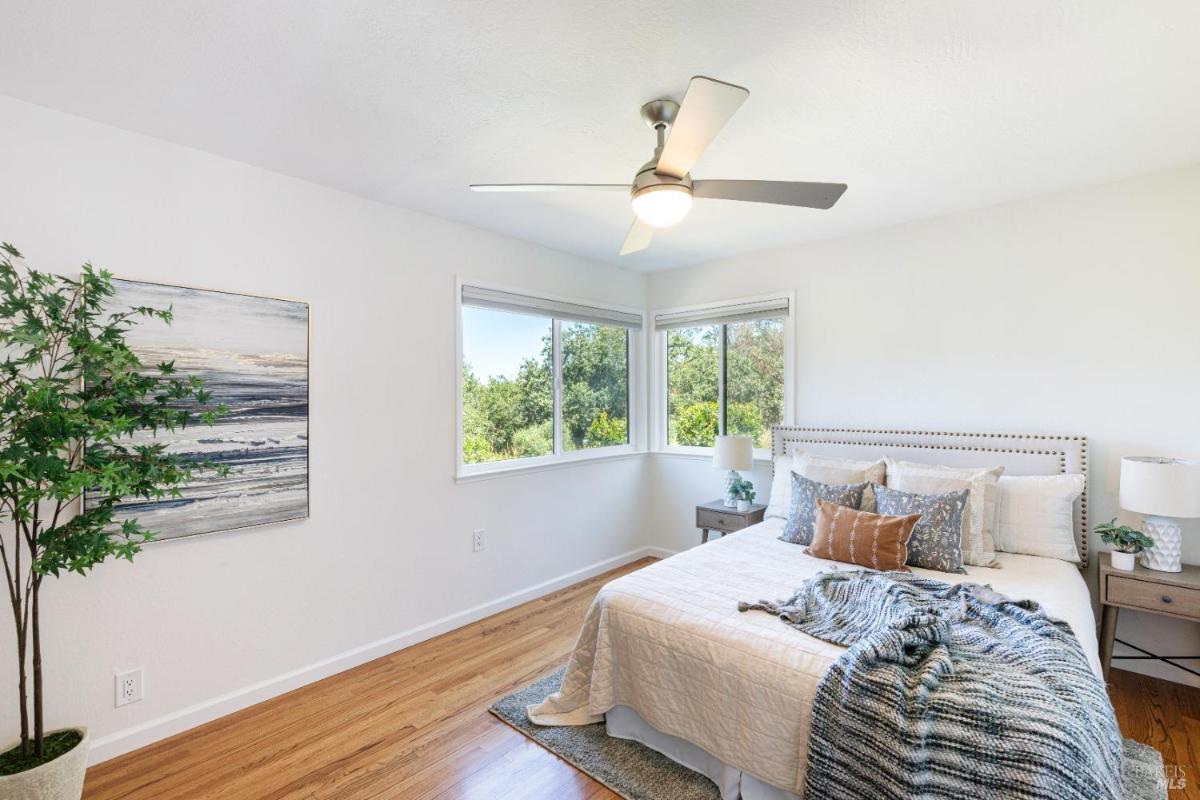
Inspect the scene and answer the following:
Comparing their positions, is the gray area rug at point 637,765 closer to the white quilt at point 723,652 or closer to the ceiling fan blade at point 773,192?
the white quilt at point 723,652

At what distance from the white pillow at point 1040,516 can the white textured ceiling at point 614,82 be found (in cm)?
151

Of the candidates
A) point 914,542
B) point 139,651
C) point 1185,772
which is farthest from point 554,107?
point 1185,772

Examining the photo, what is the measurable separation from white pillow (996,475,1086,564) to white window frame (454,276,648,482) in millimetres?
2549

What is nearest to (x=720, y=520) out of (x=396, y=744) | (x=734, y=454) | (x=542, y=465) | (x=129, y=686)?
(x=734, y=454)

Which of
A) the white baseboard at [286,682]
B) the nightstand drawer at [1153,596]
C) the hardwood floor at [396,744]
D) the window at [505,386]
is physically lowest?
the hardwood floor at [396,744]

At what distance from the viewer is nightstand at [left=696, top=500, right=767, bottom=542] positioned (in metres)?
3.66

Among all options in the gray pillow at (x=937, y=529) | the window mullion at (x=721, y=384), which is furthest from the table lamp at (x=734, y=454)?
the gray pillow at (x=937, y=529)

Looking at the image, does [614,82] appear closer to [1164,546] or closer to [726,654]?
[726,654]

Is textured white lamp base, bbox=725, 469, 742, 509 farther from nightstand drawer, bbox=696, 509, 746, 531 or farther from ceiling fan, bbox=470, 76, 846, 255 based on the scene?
ceiling fan, bbox=470, 76, 846, 255

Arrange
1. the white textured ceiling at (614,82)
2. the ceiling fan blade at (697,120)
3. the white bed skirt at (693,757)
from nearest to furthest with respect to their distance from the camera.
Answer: the ceiling fan blade at (697,120) → the white textured ceiling at (614,82) → the white bed skirt at (693,757)

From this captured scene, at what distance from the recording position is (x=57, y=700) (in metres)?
2.05

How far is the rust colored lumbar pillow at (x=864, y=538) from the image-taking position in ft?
8.15

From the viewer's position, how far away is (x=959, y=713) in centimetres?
142

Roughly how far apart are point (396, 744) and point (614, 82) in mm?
2662
